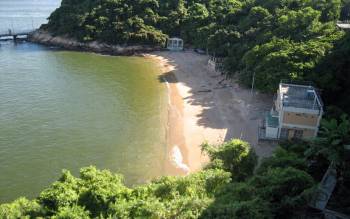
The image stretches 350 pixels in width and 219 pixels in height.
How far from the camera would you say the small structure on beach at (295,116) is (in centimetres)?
3244

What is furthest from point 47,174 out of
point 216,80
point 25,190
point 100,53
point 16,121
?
point 100,53

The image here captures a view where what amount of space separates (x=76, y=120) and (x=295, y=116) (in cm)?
2427

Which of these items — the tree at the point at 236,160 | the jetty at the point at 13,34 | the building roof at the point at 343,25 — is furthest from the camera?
the jetty at the point at 13,34

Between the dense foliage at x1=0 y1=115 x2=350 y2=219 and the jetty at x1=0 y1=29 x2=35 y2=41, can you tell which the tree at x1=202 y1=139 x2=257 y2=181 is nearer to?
the dense foliage at x1=0 y1=115 x2=350 y2=219

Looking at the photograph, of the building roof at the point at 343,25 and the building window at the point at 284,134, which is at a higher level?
the building roof at the point at 343,25

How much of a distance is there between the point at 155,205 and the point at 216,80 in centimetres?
3874

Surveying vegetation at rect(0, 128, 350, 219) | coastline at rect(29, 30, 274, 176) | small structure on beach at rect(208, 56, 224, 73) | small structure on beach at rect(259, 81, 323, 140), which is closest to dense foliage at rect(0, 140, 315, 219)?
vegetation at rect(0, 128, 350, 219)

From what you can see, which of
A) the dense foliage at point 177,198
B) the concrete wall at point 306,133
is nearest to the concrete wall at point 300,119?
the concrete wall at point 306,133

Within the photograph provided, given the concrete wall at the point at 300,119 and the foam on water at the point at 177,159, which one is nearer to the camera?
the concrete wall at the point at 300,119

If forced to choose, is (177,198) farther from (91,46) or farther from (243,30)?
(91,46)

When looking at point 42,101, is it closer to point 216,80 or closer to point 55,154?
point 55,154

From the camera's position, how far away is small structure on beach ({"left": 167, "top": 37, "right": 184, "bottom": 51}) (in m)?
73.6

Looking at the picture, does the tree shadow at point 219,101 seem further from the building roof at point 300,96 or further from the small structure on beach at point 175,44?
the small structure on beach at point 175,44

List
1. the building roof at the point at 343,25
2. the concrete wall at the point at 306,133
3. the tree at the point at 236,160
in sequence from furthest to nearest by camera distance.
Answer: the building roof at the point at 343,25 → the concrete wall at the point at 306,133 → the tree at the point at 236,160
